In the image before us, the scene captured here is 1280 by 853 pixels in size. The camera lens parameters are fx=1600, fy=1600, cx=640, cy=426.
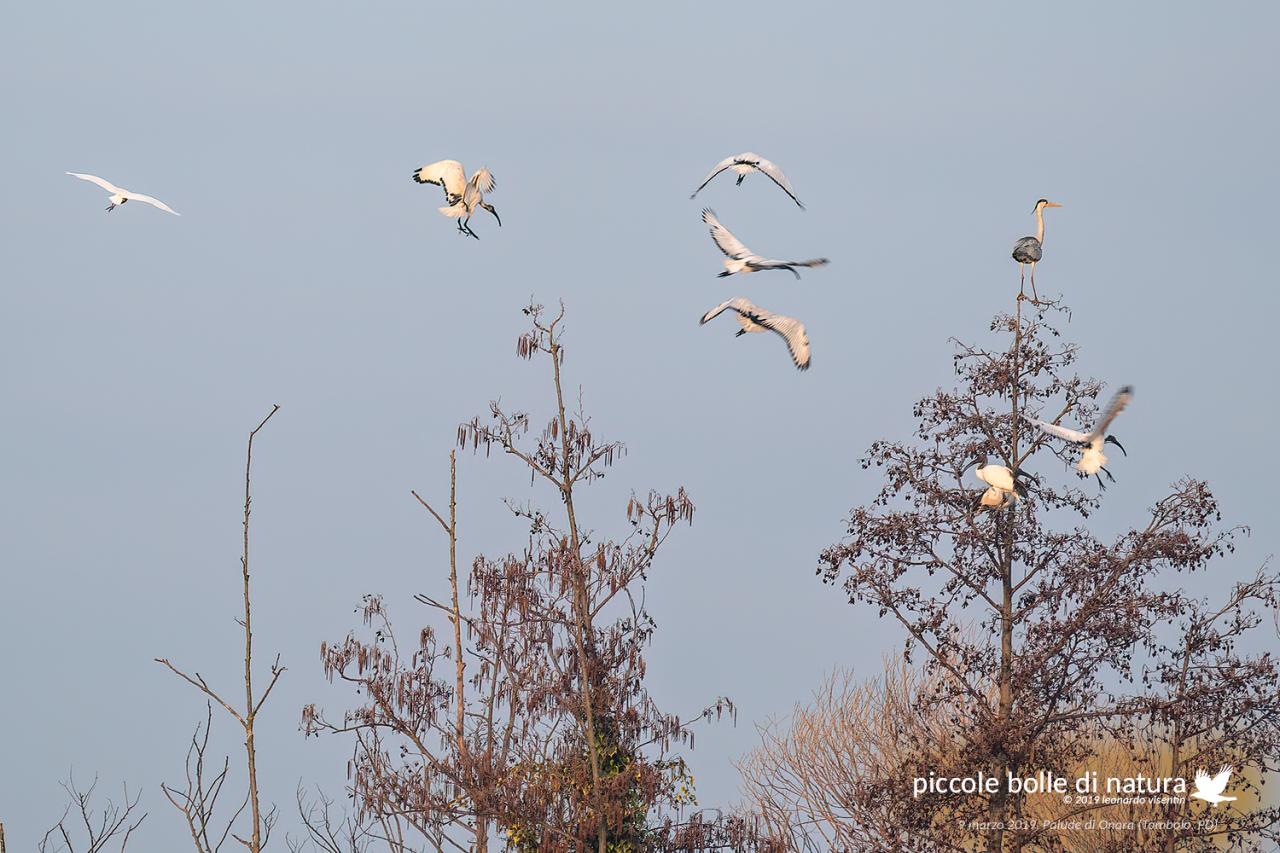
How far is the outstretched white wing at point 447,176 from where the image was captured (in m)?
16.0

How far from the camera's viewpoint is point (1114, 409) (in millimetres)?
15641

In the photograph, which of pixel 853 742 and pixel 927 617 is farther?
pixel 853 742

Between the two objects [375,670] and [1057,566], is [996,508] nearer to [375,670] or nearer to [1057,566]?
[1057,566]

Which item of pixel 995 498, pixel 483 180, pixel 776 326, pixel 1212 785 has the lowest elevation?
pixel 1212 785

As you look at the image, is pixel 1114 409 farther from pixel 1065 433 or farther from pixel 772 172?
pixel 772 172

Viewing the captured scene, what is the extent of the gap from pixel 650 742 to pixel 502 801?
4.63 feet

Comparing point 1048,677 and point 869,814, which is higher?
point 1048,677

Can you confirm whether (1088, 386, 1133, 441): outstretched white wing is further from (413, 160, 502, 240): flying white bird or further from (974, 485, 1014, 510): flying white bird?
(413, 160, 502, 240): flying white bird

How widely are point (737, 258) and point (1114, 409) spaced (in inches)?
157

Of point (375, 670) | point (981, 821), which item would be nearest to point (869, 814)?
point (981, 821)

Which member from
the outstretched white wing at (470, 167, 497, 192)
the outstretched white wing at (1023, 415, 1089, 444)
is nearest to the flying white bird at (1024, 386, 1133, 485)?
the outstretched white wing at (1023, 415, 1089, 444)

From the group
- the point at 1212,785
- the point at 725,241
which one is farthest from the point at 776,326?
the point at 1212,785

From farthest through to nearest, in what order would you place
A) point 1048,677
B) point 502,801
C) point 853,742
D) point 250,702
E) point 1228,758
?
point 853,742, point 1228,758, point 1048,677, point 502,801, point 250,702

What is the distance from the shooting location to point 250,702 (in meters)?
9.97
